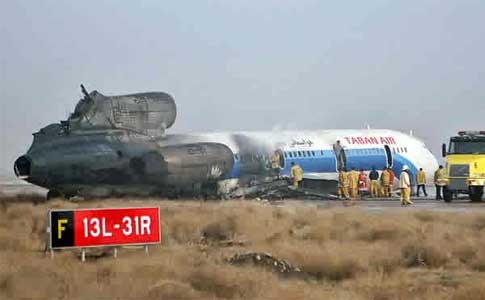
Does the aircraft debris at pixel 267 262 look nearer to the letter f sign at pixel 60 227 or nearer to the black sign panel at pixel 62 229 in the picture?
the black sign panel at pixel 62 229

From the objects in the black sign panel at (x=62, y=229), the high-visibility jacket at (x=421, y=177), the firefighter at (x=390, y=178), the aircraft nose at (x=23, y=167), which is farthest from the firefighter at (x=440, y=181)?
the black sign panel at (x=62, y=229)

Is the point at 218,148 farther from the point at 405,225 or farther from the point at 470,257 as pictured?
the point at 470,257

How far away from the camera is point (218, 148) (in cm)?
4628

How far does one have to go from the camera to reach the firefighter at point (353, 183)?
162 feet

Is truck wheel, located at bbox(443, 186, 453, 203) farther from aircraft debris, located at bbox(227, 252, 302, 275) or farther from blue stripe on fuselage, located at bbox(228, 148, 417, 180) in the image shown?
aircraft debris, located at bbox(227, 252, 302, 275)

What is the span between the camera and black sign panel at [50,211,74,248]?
20.0 m

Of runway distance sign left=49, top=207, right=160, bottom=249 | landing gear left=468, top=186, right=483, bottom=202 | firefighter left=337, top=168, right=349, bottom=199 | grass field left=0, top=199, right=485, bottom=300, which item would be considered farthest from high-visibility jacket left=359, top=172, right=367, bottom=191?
runway distance sign left=49, top=207, right=160, bottom=249

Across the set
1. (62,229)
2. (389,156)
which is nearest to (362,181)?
(389,156)

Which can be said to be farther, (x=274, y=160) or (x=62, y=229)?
(x=274, y=160)

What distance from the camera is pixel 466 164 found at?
1692 inches

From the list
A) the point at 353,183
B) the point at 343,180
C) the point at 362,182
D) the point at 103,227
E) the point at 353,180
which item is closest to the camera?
the point at 103,227

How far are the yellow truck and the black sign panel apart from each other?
26.1 metres

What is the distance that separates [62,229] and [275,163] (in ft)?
95.4

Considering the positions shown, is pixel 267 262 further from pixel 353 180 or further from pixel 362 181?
pixel 362 181
